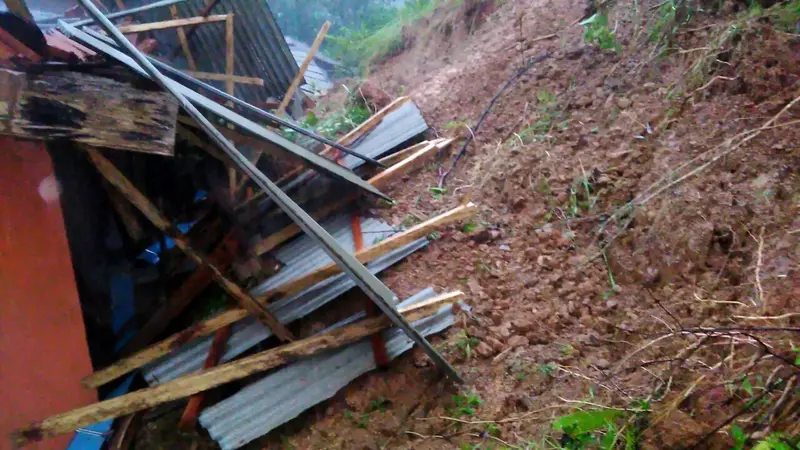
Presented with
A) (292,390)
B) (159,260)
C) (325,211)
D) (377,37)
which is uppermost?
(377,37)

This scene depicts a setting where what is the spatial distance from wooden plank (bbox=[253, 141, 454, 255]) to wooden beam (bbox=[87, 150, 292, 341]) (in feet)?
2.10

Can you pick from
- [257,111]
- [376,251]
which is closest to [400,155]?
[257,111]

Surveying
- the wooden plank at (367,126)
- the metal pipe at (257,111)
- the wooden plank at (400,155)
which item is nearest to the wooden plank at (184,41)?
the metal pipe at (257,111)

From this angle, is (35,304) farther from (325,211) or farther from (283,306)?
(325,211)

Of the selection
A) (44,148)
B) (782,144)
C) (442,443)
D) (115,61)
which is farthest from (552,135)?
(44,148)

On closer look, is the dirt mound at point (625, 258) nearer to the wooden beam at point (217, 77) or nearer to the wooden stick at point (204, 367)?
the wooden stick at point (204, 367)

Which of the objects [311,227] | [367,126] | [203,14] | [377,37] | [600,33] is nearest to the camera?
[311,227]

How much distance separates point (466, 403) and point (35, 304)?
97.1 inches

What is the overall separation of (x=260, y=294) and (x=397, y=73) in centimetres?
424

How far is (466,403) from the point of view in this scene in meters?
2.54

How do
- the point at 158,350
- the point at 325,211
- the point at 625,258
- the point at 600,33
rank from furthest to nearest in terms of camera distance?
the point at 325,211
the point at 600,33
the point at 158,350
the point at 625,258

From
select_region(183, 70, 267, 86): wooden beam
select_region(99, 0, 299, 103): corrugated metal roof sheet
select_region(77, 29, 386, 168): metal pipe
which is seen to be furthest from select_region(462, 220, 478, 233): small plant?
select_region(99, 0, 299, 103): corrugated metal roof sheet

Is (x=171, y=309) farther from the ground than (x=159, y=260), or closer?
closer

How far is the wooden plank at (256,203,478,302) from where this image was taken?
10.1ft
